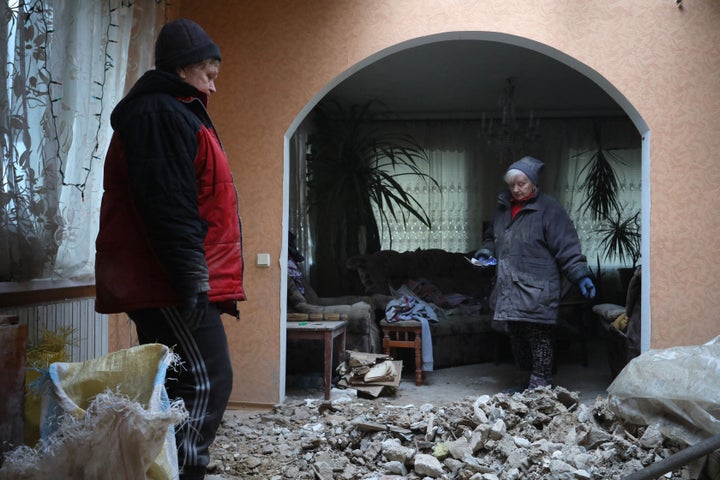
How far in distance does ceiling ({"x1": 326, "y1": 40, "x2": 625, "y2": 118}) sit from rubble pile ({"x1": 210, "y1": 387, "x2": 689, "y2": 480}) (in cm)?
361

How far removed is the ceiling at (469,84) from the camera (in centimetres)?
Result: 592

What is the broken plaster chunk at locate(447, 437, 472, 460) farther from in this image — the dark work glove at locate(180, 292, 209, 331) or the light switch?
the light switch

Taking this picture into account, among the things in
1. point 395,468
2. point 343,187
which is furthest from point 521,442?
point 343,187

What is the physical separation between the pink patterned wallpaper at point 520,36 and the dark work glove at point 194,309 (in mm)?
1980

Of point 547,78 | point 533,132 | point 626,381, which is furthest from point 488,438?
point 547,78

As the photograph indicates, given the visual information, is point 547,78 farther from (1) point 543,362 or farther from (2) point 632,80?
(1) point 543,362

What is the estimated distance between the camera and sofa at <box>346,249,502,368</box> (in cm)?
536

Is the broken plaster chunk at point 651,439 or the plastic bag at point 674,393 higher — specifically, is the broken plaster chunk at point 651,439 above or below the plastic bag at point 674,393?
below

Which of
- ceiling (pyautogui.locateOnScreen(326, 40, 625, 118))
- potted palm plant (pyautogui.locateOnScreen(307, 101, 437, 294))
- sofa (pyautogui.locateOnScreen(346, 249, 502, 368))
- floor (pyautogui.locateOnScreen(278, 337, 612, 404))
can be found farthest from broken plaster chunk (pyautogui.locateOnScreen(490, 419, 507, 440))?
ceiling (pyautogui.locateOnScreen(326, 40, 625, 118))

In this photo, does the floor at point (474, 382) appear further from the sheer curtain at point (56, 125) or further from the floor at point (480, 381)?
the sheer curtain at point (56, 125)

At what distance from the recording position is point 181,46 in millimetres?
1865

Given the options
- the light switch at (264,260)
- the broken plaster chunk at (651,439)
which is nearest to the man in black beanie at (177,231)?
the broken plaster chunk at (651,439)

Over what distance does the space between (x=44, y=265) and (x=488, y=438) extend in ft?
6.38

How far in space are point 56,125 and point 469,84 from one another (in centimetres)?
528
